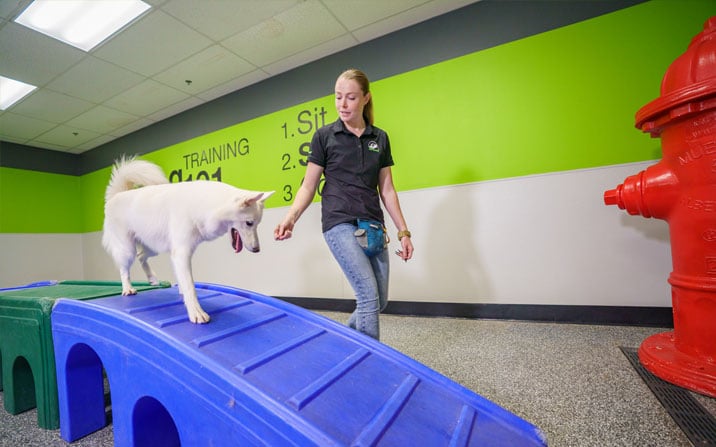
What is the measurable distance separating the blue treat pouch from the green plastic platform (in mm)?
1143

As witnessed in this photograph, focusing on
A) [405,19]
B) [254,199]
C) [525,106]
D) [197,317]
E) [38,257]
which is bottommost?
[197,317]

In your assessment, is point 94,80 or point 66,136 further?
point 66,136

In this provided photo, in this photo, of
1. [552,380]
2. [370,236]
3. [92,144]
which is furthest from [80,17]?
[552,380]

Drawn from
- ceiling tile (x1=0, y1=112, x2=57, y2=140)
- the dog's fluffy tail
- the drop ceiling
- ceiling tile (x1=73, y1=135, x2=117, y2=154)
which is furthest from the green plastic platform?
ceiling tile (x1=73, y1=135, x2=117, y2=154)

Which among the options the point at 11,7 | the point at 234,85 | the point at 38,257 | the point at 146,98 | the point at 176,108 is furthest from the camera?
the point at 38,257

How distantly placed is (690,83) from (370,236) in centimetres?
141

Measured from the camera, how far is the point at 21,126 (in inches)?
158

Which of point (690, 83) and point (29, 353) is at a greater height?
point (690, 83)

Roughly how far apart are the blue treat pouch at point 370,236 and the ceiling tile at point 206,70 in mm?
2682

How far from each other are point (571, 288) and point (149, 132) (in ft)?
17.6

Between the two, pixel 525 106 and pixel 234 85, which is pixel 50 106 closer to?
pixel 234 85

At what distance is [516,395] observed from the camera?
124 centimetres

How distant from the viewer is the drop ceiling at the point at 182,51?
7.79 ft

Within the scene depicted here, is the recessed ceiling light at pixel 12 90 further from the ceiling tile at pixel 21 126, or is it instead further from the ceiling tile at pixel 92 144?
the ceiling tile at pixel 92 144
